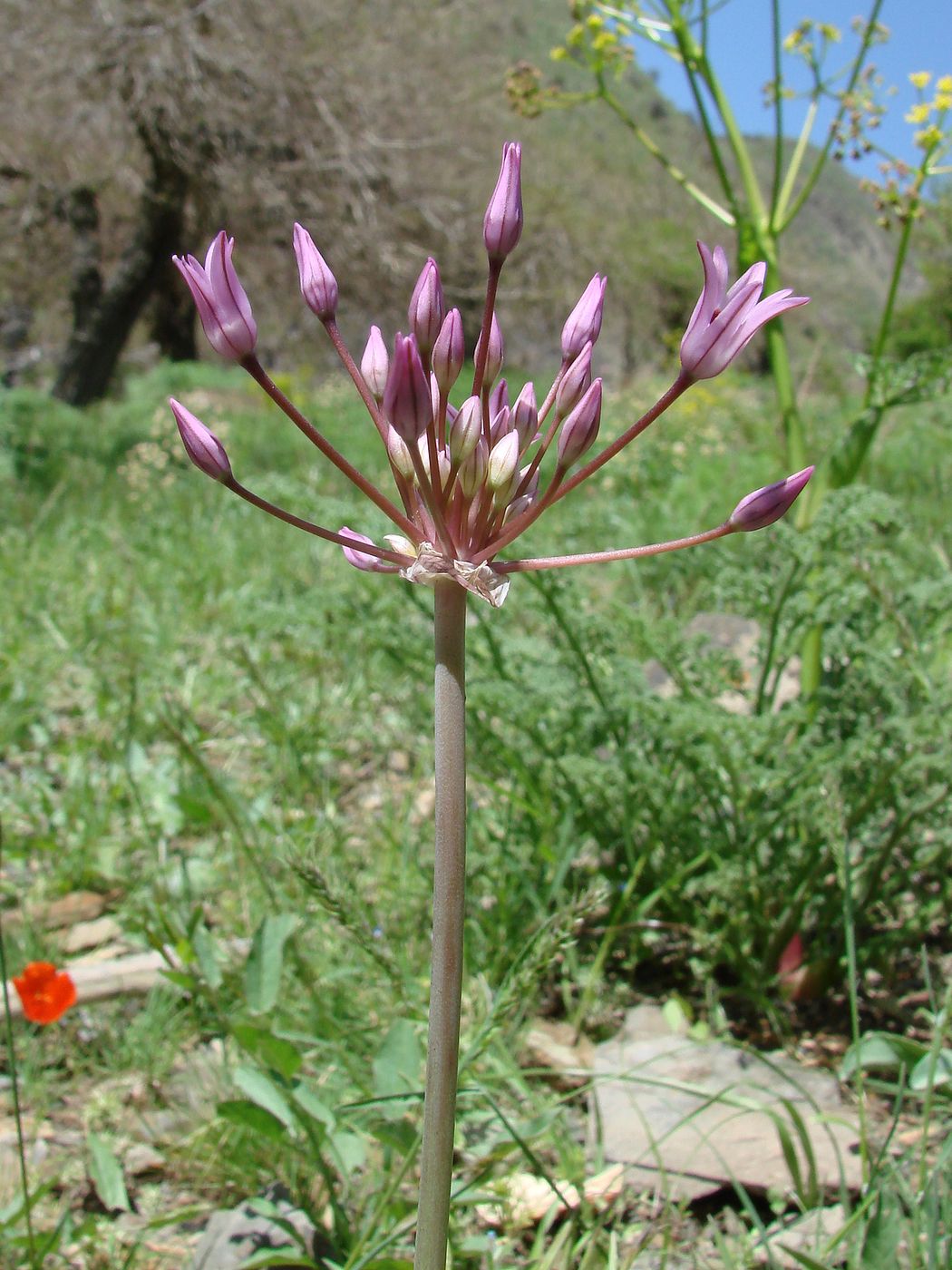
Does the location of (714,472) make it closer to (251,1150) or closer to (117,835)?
(117,835)

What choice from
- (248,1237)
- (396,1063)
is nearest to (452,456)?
(396,1063)

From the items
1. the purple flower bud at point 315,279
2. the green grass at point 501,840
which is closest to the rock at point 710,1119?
the green grass at point 501,840

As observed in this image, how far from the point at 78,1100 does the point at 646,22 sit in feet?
8.63

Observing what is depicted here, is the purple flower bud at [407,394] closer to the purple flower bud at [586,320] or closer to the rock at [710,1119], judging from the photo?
the purple flower bud at [586,320]

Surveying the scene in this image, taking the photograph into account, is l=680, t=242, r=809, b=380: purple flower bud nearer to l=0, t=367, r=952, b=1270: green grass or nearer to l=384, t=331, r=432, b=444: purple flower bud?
l=384, t=331, r=432, b=444: purple flower bud

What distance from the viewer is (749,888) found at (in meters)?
2.05

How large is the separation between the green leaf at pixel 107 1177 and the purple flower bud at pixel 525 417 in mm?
1319

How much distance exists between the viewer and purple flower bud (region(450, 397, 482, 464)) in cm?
88

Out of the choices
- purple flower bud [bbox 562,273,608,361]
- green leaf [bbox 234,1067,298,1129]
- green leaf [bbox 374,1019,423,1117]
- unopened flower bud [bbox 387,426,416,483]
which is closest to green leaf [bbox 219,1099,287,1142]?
green leaf [bbox 234,1067,298,1129]

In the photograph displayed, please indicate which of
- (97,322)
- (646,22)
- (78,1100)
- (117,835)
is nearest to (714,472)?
(646,22)

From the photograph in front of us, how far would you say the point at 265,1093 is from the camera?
1534 mm

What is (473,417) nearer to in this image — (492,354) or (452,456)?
(452,456)

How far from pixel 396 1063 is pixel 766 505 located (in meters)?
0.99

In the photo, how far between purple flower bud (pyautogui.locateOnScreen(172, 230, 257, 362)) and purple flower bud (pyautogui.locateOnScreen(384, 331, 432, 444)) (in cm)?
16
